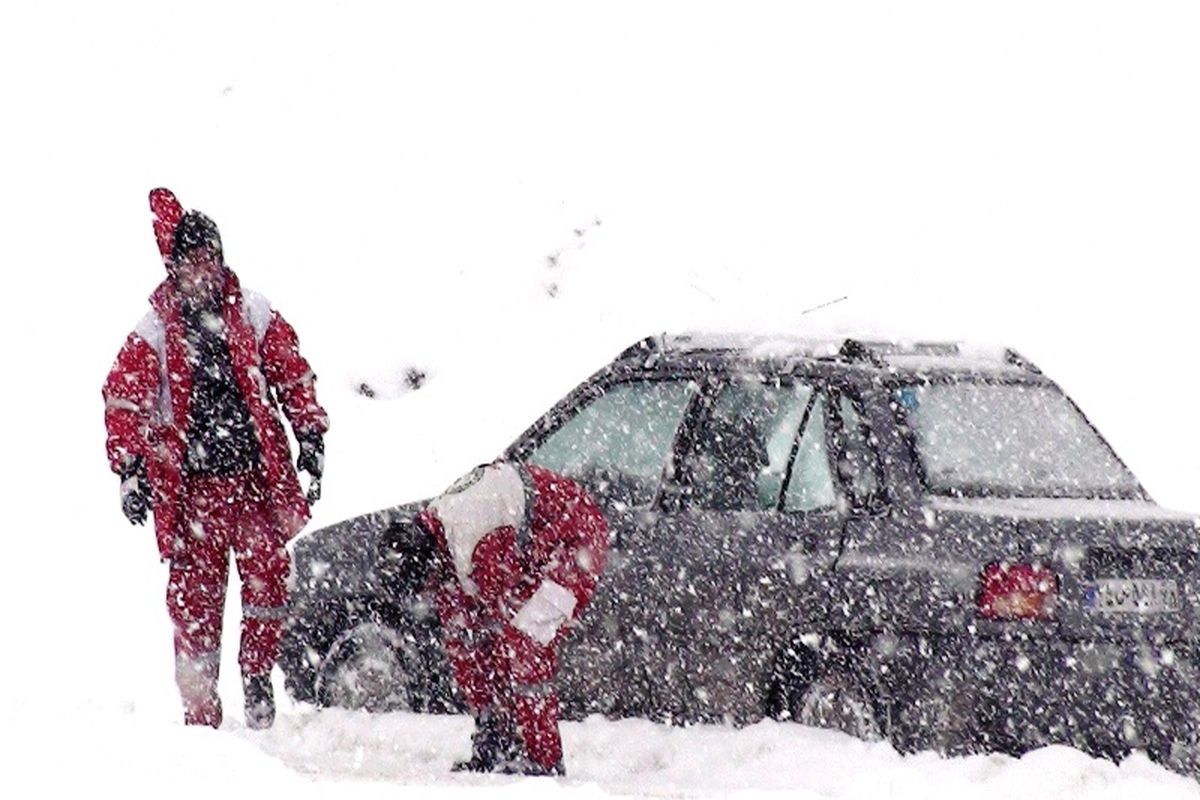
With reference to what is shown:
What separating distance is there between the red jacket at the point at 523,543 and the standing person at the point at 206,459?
1366 mm

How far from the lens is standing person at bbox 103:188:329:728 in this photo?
838 cm

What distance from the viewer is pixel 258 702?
328 inches

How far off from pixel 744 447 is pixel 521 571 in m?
1.15

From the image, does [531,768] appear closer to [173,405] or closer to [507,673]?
[507,673]

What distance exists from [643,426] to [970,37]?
11037mm

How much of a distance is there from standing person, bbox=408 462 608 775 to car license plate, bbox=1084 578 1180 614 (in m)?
1.47

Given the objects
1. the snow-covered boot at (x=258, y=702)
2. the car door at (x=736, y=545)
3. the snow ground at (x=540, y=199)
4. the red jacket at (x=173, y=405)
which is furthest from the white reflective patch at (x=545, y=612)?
the snow ground at (x=540, y=199)

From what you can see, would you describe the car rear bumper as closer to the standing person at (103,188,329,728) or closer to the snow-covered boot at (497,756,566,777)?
the snow-covered boot at (497,756,566,777)

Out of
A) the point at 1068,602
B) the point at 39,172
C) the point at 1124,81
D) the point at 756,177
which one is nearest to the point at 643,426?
the point at 1068,602

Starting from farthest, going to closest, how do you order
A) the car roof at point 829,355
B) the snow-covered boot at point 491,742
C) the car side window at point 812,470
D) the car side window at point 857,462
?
the car roof at point 829,355 → the car side window at point 812,470 → the car side window at point 857,462 → the snow-covered boot at point 491,742

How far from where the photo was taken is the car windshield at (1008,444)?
25.1ft

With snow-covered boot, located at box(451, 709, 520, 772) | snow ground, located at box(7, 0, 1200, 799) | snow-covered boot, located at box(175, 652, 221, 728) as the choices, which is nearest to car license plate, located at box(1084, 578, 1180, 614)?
snow-covered boot, located at box(451, 709, 520, 772)

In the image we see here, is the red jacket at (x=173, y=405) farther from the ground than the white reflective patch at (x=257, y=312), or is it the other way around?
the white reflective patch at (x=257, y=312)

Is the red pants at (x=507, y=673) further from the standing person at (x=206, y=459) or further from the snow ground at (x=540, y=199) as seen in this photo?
the snow ground at (x=540, y=199)
